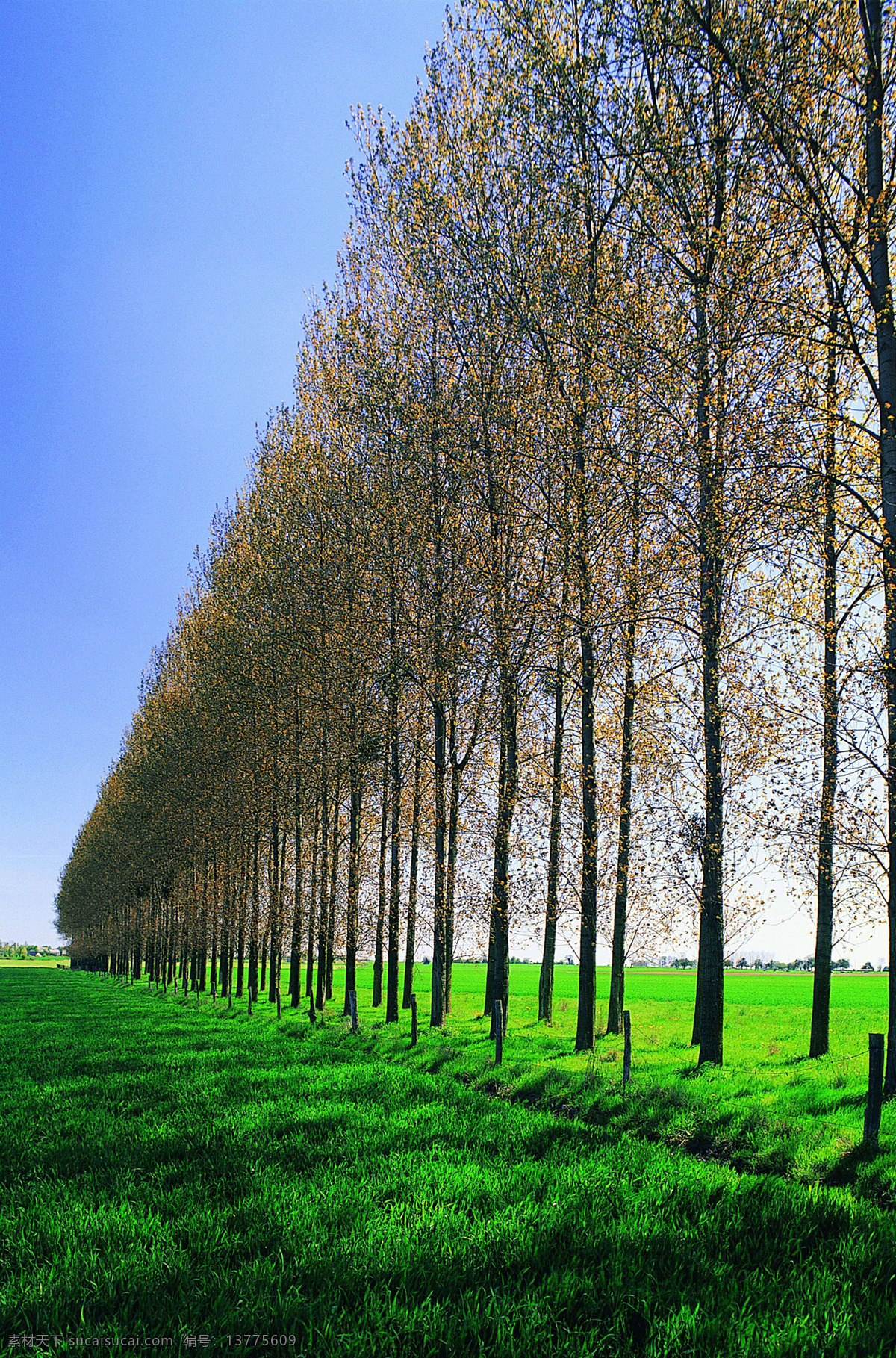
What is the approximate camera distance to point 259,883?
3356cm

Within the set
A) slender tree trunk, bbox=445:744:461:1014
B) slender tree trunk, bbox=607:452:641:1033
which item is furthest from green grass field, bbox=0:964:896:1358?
slender tree trunk, bbox=445:744:461:1014

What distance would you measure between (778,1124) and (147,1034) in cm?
1485

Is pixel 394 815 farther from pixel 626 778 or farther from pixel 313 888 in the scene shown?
pixel 626 778

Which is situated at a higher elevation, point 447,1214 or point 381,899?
point 447,1214

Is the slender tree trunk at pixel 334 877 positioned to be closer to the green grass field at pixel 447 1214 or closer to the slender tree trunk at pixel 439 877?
the slender tree trunk at pixel 439 877

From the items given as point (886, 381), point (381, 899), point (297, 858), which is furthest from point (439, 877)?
point (886, 381)

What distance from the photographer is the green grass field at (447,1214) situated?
3.89m

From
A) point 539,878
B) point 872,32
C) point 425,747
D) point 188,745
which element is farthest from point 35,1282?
point 188,745

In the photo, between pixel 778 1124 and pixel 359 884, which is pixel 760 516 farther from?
pixel 359 884

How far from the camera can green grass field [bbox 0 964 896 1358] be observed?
3.89m

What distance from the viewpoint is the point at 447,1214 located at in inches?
204

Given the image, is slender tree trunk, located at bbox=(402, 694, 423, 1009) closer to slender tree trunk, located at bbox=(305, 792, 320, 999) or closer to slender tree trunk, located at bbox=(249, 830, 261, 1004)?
slender tree trunk, located at bbox=(305, 792, 320, 999)

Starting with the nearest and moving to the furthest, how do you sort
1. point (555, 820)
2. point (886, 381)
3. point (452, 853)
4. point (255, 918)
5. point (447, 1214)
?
1. point (447, 1214)
2. point (886, 381)
3. point (555, 820)
4. point (452, 853)
5. point (255, 918)

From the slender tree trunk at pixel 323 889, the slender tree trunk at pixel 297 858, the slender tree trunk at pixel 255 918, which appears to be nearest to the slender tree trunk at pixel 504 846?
the slender tree trunk at pixel 323 889
